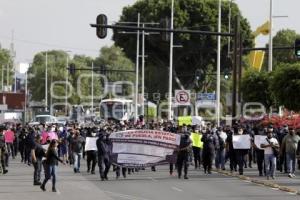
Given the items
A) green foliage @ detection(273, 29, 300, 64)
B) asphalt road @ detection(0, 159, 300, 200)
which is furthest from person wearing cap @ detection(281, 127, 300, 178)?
green foliage @ detection(273, 29, 300, 64)

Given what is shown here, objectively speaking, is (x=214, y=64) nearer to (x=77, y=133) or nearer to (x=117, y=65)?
(x=77, y=133)

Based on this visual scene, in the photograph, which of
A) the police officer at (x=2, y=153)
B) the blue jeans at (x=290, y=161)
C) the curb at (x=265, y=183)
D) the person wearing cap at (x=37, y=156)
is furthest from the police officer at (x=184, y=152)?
the police officer at (x=2, y=153)

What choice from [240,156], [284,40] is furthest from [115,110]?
[284,40]

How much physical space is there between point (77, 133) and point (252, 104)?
69.2 ft

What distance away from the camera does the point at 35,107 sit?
413ft

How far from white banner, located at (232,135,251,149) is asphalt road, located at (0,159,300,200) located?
144 centimetres

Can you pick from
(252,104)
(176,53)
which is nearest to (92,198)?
(252,104)

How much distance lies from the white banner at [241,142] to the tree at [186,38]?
45076 mm

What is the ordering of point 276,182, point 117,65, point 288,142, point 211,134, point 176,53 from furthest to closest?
1. point 117,65
2. point 176,53
3. point 211,134
4. point 288,142
5. point 276,182

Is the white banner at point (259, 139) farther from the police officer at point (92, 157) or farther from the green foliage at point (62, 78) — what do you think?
the green foliage at point (62, 78)

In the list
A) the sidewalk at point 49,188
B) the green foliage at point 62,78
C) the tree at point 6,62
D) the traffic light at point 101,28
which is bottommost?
the sidewalk at point 49,188

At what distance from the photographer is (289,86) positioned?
42.1m

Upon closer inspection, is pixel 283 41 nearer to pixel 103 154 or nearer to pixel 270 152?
pixel 270 152

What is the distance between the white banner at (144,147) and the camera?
106 ft
